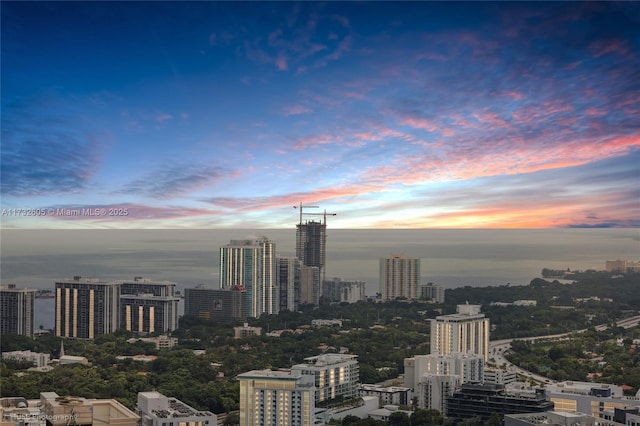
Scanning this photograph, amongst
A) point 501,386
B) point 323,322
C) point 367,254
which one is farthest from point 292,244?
point 501,386

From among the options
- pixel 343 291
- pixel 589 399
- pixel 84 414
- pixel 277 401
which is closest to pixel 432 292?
pixel 343 291

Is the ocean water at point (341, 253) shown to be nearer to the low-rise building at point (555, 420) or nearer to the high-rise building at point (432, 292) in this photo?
the high-rise building at point (432, 292)

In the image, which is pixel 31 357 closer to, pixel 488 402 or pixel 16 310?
pixel 16 310

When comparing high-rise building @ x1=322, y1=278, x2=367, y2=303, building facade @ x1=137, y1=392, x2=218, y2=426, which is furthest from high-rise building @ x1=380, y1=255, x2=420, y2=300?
building facade @ x1=137, y1=392, x2=218, y2=426

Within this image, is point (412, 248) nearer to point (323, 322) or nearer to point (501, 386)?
point (323, 322)

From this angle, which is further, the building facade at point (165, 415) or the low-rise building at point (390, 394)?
the low-rise building at point (390, 394)

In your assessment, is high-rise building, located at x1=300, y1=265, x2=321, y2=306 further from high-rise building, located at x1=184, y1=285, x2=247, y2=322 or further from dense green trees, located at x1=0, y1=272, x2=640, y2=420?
high-rise building, located at x1=184, y1=285, x2=247, y2=322

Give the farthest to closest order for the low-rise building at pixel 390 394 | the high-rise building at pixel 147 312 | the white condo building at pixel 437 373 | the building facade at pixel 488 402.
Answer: the high-rise building at pixel 147 312
the low-rise building at pixel 390 394
the white condo building at pixel 437 373
the building facade at pixel 488 402

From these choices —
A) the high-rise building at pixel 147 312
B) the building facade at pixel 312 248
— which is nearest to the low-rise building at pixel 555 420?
the high-rise building at pixel 147 312
